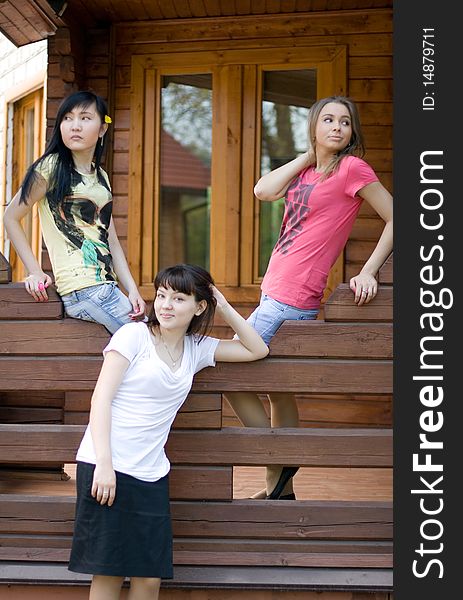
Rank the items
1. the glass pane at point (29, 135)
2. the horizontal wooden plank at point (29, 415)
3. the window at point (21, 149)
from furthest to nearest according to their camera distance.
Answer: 1. the glass pane at point (29, 135)
2. the window at point (21, 149)
3. the horizontal wooden plank at point (29, 415)

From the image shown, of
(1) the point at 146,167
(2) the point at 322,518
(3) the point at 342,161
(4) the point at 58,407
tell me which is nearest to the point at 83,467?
(2) the point at 322,518

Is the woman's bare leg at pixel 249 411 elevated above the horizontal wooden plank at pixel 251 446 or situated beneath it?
elevated above

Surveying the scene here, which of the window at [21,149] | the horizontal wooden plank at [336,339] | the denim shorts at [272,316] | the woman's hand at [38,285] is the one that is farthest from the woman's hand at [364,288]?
the window at [21,149]

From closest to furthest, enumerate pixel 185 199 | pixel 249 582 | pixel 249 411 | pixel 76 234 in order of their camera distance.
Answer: pixel 249 582 → pixel 76 234 → pixel 249 411 → pixel 185 199

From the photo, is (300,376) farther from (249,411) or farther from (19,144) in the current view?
(19,144)

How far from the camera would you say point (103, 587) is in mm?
2957

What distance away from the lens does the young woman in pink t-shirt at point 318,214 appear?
3.27 metres

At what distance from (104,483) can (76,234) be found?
3.29 ft

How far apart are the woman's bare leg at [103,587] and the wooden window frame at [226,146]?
295 cm

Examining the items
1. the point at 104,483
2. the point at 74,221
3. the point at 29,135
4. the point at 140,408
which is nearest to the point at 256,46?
the point at 29,135

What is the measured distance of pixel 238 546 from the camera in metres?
3.31

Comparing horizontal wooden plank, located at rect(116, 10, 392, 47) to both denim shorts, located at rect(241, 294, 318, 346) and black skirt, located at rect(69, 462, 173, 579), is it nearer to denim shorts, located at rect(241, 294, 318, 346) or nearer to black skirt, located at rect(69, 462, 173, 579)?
denim shorts, located at rect(241, 294, 318, 346)

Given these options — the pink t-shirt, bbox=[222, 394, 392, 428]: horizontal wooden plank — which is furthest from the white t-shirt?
bbox=[222, 394, 392, 428]: horizontal wooden plank

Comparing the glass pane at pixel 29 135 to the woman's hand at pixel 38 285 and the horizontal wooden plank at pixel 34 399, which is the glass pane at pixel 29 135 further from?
the woman's hand at pixel 38 285
